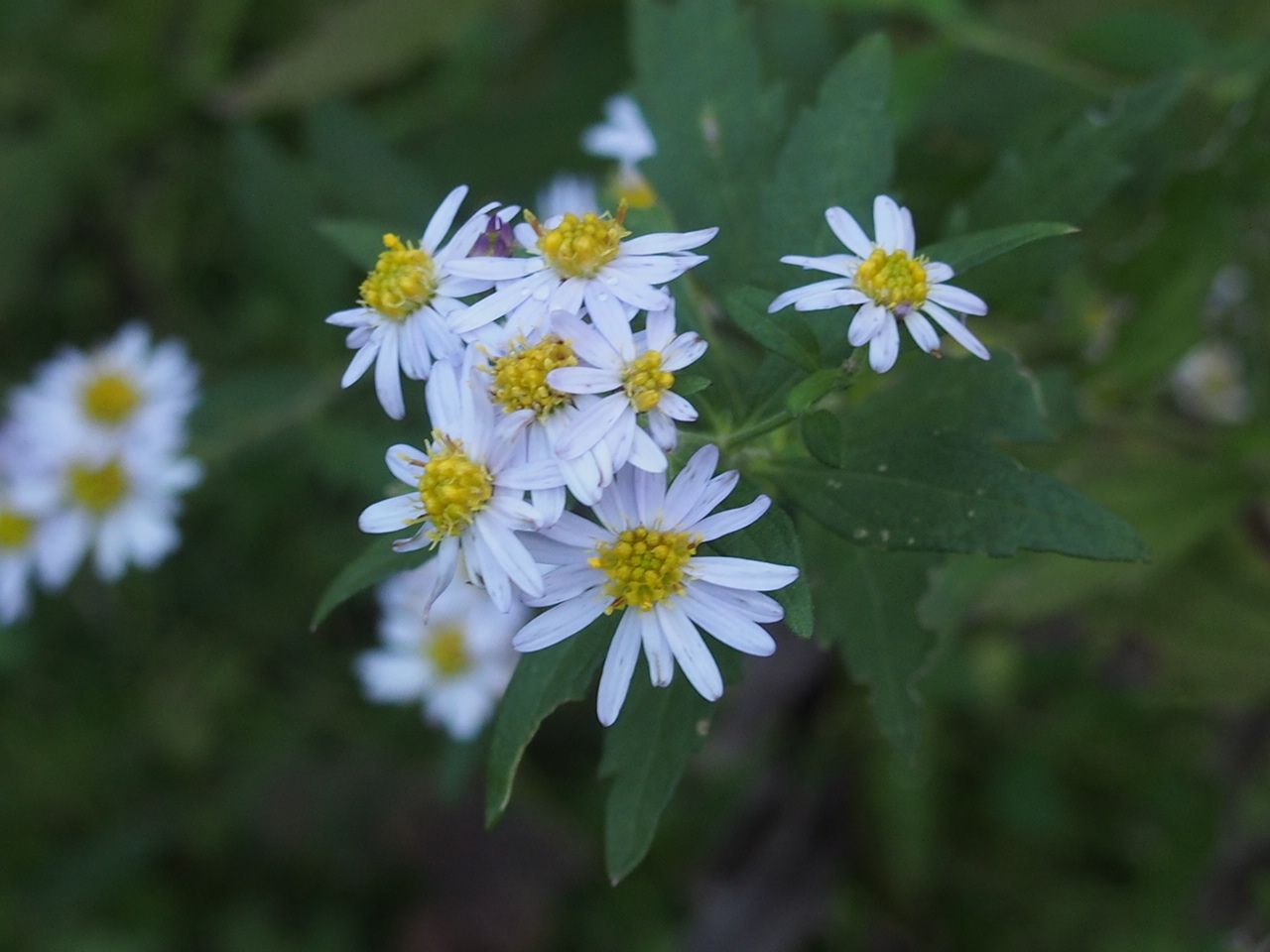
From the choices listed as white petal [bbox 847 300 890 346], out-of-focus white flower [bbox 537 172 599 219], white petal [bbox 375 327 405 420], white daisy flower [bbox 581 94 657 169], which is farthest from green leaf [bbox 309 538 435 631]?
white daisy flower [bbox 581 94 657 169]

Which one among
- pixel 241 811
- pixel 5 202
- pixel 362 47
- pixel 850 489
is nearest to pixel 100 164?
pixel 5 202

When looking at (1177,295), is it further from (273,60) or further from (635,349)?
(273,60)

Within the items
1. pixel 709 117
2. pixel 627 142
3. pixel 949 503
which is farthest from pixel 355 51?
pixel 949 503

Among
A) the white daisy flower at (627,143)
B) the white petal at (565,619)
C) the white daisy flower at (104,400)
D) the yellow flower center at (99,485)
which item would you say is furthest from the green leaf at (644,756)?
the yellow flower center at (99,485)

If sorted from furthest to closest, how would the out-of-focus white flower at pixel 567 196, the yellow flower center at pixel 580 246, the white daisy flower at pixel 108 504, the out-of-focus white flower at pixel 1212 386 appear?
the out-of-focus white flower at pixel 1212 386 < the white daisy flower at pixel 108 504 < the out-of-focus white flower at pixel 567 196 < the yellow flower center at pixel 580 246

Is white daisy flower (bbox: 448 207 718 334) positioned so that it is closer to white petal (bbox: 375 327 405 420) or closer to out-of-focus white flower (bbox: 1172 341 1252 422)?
white petal (bbox: 375 327 405 420)

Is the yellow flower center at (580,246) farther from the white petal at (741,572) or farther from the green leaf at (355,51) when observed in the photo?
the green leaf at (355,51)

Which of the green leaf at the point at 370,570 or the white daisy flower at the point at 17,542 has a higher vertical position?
the white daisy flower at the point at 17,542
